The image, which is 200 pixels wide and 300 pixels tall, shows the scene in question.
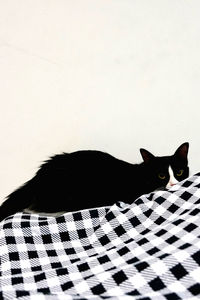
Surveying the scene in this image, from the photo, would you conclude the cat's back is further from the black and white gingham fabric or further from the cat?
the black and white gingham fabric

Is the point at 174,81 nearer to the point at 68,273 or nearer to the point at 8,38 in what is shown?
the point at 8,38

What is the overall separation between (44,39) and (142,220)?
0.79m

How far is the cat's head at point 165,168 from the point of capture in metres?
1.44

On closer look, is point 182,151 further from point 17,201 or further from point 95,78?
point 17,201

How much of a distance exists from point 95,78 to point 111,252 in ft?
2.49

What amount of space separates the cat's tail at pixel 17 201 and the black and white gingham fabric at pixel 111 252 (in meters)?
0.18

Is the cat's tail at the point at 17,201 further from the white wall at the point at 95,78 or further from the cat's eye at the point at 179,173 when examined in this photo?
the cat's eye at the point at 179,173

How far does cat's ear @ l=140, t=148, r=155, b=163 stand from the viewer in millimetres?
1459

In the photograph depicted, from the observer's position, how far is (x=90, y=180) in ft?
Answer: 4.64

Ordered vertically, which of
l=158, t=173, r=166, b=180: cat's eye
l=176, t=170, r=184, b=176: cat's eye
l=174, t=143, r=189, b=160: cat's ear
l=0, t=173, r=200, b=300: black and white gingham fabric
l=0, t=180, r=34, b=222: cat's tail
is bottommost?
l=0, t=180, r=34, b=222: cat's tail

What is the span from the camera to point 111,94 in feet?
4.97

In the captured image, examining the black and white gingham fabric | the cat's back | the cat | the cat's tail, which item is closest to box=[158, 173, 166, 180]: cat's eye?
the cat

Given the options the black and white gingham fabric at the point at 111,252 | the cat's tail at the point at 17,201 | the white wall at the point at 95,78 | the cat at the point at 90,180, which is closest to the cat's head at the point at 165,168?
the cat at the point at 90,180

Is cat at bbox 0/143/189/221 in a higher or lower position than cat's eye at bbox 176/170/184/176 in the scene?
lower
